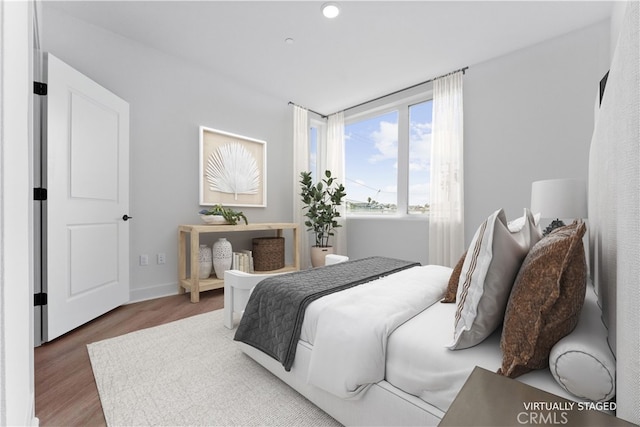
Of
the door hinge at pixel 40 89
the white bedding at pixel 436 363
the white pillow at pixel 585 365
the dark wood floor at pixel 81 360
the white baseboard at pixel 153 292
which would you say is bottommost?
the dark wood floor at pixel 81 360

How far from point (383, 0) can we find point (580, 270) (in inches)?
95.4

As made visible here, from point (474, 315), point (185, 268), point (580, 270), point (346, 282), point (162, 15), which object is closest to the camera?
point (580, 270)

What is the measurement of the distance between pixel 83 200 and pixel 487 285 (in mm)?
2854

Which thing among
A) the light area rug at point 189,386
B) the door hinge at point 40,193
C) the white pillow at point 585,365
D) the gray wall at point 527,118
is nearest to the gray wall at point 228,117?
the gray wall at point 527,118

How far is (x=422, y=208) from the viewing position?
3.86 m

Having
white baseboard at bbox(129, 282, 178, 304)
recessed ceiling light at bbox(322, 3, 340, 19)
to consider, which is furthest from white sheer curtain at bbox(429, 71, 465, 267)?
white baseboard at bbox(129, 282, 178, 304)

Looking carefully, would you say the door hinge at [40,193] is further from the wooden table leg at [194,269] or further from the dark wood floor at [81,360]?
the wooden table leg at [194,269]

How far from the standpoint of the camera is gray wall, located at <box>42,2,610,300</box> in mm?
2600

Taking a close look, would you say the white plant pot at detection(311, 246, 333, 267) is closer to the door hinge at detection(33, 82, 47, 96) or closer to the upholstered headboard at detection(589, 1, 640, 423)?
the door hinge at detection(33, 82, 47, 96)

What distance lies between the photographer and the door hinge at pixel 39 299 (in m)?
1.97

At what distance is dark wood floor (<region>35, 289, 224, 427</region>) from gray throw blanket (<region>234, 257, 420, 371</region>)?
75 centimetres

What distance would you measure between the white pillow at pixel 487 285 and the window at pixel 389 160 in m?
2.99
